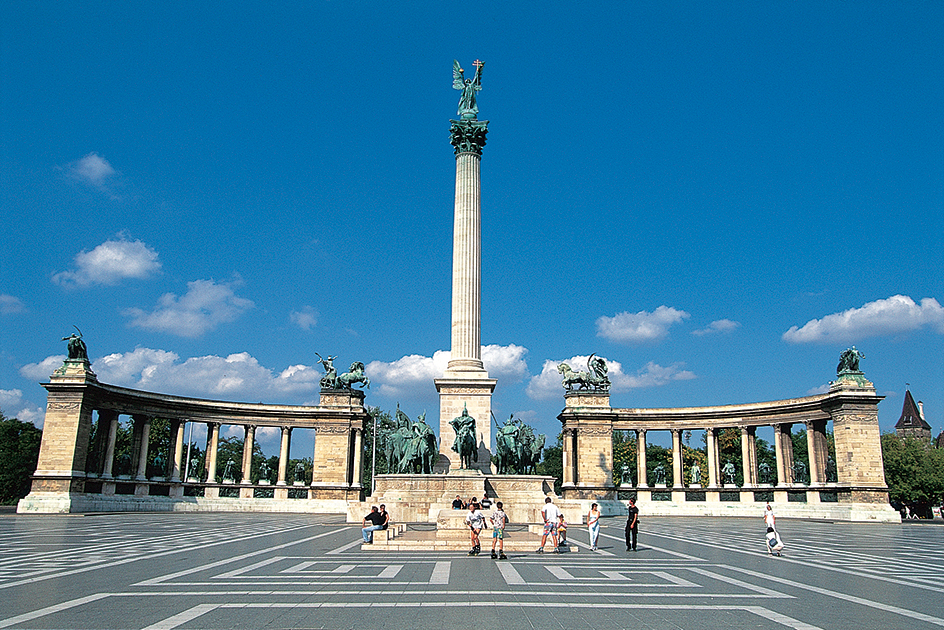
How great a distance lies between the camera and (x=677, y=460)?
241 feet

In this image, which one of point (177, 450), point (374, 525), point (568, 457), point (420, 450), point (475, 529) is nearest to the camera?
point (475, 529)

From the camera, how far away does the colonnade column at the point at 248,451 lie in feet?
232

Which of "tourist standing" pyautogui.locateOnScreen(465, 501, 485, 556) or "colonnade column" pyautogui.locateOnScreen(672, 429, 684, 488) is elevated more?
"colonnade column" pyautogui.locateOnScreen(672, 429, 684, 488)

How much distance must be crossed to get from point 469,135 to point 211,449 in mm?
44905

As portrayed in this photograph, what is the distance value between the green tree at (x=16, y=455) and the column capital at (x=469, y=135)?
187 feet

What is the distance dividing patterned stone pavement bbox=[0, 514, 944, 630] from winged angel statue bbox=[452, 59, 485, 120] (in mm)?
35274

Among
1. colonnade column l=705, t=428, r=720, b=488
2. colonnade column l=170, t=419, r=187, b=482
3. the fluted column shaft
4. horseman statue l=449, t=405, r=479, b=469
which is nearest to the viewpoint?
horseman statue l=449, t=405, r=479, b=469

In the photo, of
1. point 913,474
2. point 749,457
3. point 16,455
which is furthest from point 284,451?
point 913,474

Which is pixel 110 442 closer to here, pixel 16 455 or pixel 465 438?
pixel 16 455

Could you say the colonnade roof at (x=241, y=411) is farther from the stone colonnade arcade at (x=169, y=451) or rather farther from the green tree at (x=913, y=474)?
the green tree at (x=913, y=474)

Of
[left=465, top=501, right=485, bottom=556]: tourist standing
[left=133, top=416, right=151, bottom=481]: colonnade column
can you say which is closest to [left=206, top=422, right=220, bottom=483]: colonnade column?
[left=133, top=416, right=151, bottom=481]: colonnade column

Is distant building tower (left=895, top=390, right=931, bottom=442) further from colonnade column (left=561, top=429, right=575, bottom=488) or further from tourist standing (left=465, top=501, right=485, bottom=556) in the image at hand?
tourist standing (left=465, top=501, right=485, bottom=556)

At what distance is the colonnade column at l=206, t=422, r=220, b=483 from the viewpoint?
230ft

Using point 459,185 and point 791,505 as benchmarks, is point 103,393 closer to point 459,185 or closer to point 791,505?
point 459,185
